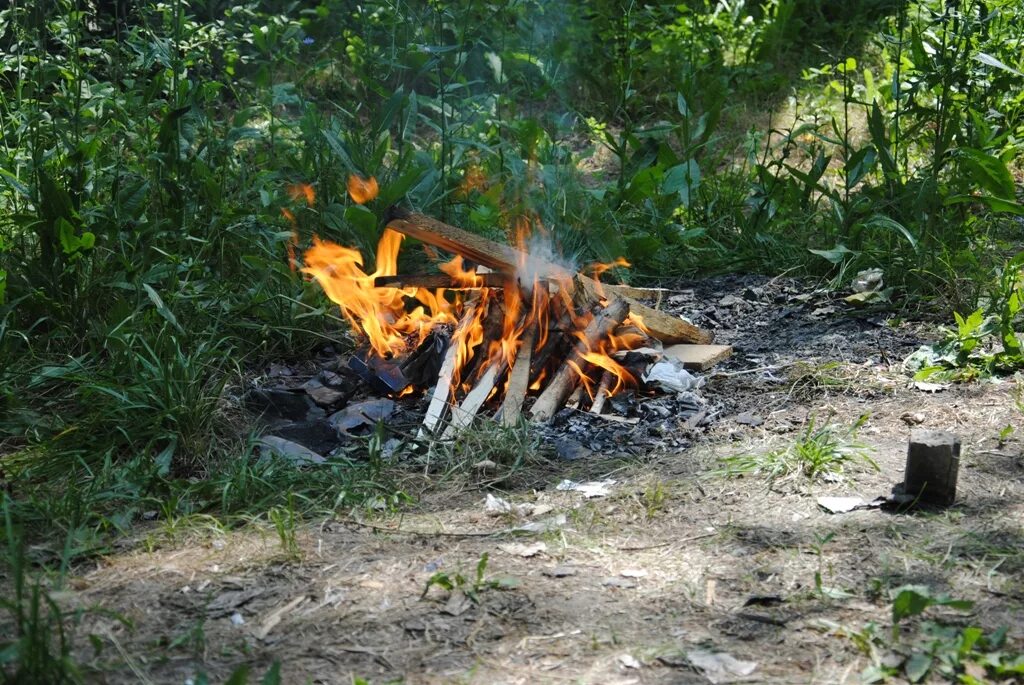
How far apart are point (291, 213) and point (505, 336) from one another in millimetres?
1304

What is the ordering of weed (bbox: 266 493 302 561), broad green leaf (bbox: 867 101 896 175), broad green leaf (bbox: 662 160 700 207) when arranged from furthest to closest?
broad green leaf (bbox: 662 160 700 207)
broad green leaf (bbox: 867 101 896 175)
weed (bbox: 266 493 302 561)

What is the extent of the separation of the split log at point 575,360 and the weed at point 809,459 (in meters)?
0.67

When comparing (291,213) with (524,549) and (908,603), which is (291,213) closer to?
(524,549)

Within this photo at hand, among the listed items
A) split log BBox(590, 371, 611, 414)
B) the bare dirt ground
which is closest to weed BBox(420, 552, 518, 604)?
the bare dirt ground

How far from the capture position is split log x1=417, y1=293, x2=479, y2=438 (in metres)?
3.79

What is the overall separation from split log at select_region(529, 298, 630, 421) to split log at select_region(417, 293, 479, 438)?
11.7 inches

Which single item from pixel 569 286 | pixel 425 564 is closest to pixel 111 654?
pixel 425 564

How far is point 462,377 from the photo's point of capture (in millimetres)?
4090

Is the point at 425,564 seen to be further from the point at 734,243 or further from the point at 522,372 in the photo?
the point at 734,243

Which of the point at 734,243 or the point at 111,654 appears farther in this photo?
the point at 734,243

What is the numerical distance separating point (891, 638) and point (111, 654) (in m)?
1.64

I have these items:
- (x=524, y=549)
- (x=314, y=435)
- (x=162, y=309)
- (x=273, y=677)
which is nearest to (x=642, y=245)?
(x=314, y=435)

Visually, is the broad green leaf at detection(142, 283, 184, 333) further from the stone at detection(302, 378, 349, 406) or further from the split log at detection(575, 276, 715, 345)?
the split log at detection(575, 276, 715, 345)

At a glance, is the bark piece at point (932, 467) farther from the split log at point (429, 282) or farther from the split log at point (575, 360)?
the split log at point (429, 282)
